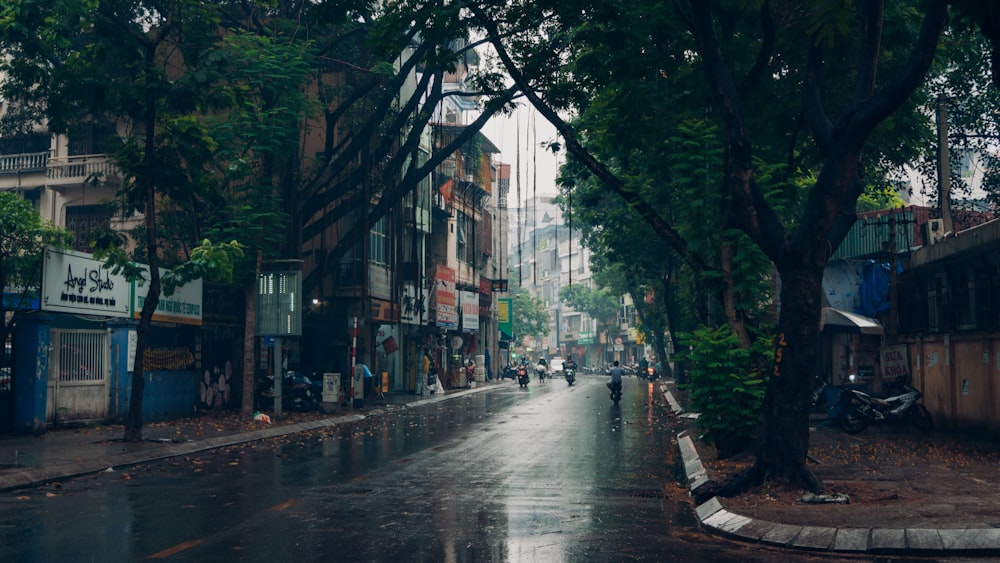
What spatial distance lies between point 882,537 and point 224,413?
23193 millimetres

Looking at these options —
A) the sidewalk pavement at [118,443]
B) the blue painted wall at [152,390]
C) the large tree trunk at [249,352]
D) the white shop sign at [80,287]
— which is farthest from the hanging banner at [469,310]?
the white shop sign at [80,287]

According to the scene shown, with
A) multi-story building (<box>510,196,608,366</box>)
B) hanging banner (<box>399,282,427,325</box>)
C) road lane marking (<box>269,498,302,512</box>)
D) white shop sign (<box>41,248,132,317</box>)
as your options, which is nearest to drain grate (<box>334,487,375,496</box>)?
road lane marking (<box>269,498,302,512</box>)

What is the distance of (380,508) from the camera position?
1095 cm

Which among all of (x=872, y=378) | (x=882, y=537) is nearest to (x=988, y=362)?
(x=872, y=378)

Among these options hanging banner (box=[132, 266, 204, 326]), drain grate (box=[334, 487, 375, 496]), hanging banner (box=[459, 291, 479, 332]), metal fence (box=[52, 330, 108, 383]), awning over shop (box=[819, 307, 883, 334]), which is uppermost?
hanging banner (box=[459, 291, 479, 332])

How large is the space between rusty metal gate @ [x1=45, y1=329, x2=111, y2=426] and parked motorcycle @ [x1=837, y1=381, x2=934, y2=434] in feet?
58.8

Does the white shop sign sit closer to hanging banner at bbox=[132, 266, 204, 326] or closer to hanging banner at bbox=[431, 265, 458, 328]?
hanging banner at bbox=[132, 266, 204, 326]

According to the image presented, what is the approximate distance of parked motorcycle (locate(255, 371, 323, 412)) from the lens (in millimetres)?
29578

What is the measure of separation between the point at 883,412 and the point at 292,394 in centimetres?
1759

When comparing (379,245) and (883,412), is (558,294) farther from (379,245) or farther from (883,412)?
(883,412)

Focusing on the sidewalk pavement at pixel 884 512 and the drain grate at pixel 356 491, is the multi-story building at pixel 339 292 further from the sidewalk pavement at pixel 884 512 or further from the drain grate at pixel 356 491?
the sidewalk pavement at pixel 884 512

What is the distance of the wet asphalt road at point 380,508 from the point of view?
8500mm

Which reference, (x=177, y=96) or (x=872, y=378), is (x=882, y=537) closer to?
(x=177, y=96)

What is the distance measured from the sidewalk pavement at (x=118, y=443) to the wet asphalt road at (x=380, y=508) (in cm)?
63
